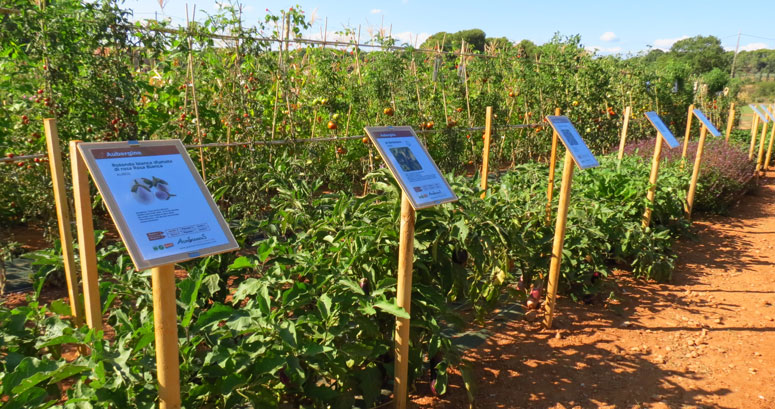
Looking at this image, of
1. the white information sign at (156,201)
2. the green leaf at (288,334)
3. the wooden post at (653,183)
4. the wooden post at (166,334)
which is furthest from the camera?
the wooden post at (653,183)

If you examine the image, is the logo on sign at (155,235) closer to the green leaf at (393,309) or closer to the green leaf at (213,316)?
the green leaf at (213,316)

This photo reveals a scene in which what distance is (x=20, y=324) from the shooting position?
5.27ft

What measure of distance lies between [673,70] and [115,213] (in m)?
15.4

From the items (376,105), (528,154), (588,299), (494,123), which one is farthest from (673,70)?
(588,299)

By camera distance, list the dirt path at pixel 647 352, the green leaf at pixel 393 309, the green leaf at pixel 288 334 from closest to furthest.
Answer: the green leaf at pixel 288 334, the green leaf at pixel 393 309, the dirt path at pixel 647 352

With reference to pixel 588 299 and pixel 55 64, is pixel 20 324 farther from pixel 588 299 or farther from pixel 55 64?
pixel 588 299

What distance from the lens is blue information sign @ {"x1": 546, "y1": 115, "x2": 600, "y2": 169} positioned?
10.2ft

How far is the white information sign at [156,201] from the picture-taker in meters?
1.26

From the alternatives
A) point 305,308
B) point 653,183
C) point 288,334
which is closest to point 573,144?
point 653,183

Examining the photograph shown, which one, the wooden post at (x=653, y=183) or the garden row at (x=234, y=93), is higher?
the garden row at (x=234, y=93)

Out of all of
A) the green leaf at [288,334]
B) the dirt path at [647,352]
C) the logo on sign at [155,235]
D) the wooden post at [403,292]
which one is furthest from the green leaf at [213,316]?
the dirt path at [647,352]

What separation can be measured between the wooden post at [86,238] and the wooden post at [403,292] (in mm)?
1054

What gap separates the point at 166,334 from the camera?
4.52 feet

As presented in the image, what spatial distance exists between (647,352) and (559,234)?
2.69 feet
